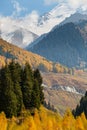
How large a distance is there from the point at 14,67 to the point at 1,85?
31.0ft

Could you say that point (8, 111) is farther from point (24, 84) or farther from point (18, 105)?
point (24, 84)

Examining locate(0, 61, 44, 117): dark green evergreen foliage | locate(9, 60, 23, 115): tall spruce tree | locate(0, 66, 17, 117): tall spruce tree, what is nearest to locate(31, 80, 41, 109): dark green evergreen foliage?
locate(0, 61, 44, 117): dark green evergreen foliage

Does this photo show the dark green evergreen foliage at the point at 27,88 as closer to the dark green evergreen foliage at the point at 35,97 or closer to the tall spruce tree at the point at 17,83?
the dark green evergreen foliage at the point at 35,97

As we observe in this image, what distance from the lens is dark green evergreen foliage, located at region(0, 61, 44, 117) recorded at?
93.1 meters

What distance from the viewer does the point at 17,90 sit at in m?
97.3

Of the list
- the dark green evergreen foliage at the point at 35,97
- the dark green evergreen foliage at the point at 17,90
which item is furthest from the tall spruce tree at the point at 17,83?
the dark green evergreen foliage at the point at 35,97

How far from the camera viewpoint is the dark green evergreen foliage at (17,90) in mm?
93125

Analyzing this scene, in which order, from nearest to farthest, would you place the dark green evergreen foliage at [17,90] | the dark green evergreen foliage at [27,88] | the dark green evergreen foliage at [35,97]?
the dark green evergreen foliage at [17,90]
the dark green evergreen foliage at [27,88]
the dark green evergreen foliage at [35,97]

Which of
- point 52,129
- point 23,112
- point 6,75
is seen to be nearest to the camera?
point 52,129

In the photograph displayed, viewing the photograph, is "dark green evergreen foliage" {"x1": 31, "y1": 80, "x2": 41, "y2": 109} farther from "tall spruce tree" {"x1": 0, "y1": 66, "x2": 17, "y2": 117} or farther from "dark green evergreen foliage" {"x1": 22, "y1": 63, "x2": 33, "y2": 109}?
"tall spruce tree" {"x1": 0, "y1": 66, "x2": 17, "y2": 117}

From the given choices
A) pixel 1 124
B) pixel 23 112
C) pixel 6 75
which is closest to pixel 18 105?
pixel 23 112

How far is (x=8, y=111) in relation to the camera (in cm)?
9369

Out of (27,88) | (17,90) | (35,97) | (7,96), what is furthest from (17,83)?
(35,97)

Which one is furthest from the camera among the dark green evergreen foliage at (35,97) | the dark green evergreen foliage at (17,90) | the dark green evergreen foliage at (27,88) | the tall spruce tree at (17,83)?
the dark green evergreen foliage at (35,97)
